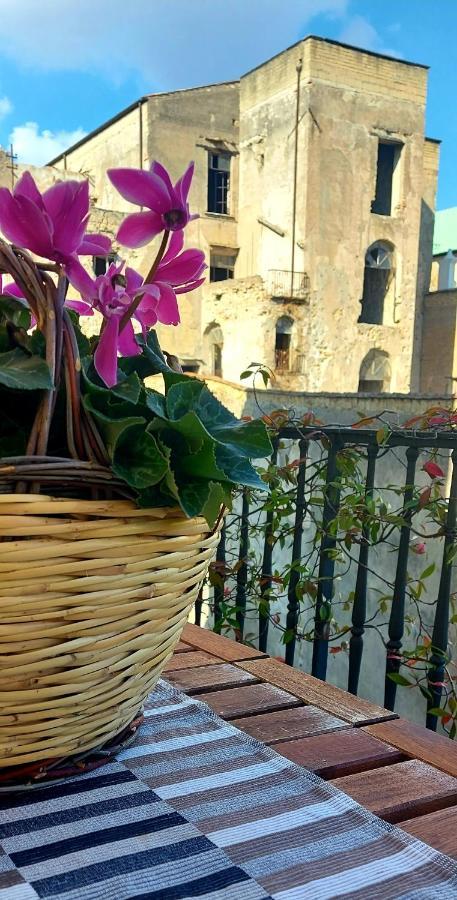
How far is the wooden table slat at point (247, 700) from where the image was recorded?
0.83m

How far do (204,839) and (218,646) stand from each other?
0.58 m

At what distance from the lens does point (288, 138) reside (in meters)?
16.4

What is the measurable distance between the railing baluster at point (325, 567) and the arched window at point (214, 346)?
51.1 feet

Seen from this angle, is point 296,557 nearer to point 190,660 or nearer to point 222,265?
point 190,660

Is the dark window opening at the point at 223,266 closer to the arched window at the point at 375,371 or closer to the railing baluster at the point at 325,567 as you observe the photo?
the arched window at the point at 375,371

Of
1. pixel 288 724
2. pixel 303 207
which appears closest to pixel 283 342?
pixel 303 207

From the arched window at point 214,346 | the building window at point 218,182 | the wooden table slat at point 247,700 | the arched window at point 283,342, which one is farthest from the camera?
the building window at point 218,182

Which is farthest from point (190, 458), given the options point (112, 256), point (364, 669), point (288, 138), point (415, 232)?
point (415, 232)

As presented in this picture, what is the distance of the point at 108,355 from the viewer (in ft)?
1.78

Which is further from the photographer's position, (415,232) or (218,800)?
(415,232)

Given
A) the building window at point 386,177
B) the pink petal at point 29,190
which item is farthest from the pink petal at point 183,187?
the building window at point 386,177

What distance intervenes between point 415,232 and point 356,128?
9.31 feet

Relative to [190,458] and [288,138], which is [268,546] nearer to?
[190,458]

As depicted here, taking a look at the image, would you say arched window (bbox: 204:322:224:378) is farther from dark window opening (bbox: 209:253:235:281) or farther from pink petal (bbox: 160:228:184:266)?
pink petal (bbox: 160:228:184:266)
